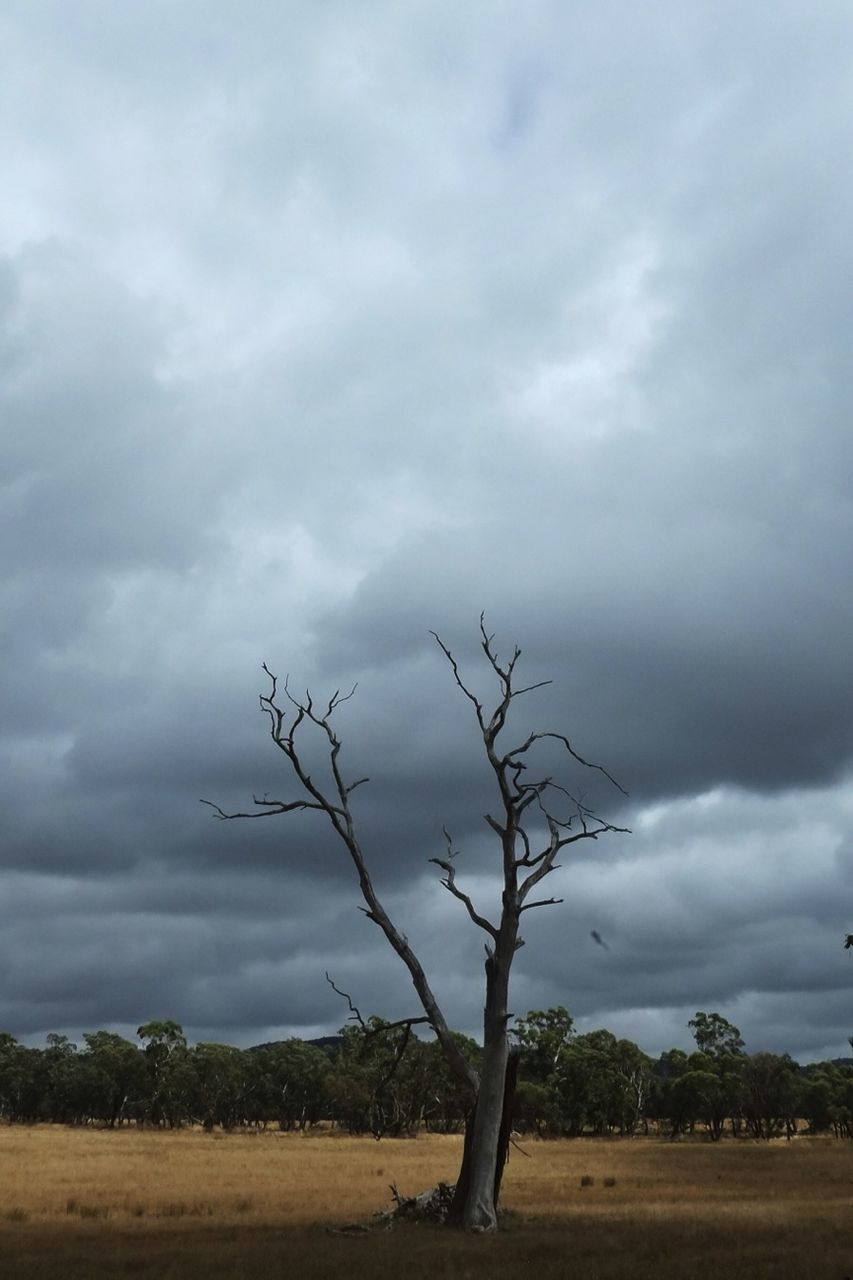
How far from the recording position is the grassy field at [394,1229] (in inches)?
731

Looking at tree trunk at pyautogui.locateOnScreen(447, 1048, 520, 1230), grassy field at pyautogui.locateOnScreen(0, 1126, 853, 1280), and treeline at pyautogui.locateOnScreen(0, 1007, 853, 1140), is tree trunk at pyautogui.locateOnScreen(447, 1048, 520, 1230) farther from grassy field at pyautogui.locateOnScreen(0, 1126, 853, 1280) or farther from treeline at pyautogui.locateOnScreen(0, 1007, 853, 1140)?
treeline at pyautogui.locateOnScreen(0, 1007, 853, 1140)

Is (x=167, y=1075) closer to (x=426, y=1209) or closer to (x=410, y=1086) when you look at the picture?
(x=410, y=1086)

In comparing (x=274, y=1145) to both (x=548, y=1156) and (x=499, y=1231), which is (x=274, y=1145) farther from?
(x=499, y=1231)

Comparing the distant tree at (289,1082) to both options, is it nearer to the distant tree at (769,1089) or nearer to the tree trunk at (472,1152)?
the distant tree at (769,1089)

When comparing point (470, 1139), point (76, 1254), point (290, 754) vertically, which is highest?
point (290, 754)

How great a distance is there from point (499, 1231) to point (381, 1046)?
79.8m

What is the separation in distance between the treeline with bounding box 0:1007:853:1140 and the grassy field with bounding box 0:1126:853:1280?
3974 cm

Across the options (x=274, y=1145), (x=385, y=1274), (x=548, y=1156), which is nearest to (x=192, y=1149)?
(x=274, y=1145)

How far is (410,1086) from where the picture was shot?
8969 centimetres

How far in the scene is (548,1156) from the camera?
58125 millimetres

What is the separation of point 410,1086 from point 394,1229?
227 feet

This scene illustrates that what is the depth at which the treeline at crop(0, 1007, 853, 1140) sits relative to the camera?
311 feet

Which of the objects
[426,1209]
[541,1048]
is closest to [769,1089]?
[541,1048]

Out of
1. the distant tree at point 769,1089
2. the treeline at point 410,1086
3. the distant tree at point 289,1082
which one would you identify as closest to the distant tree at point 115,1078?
the treeline at point 410,1086
